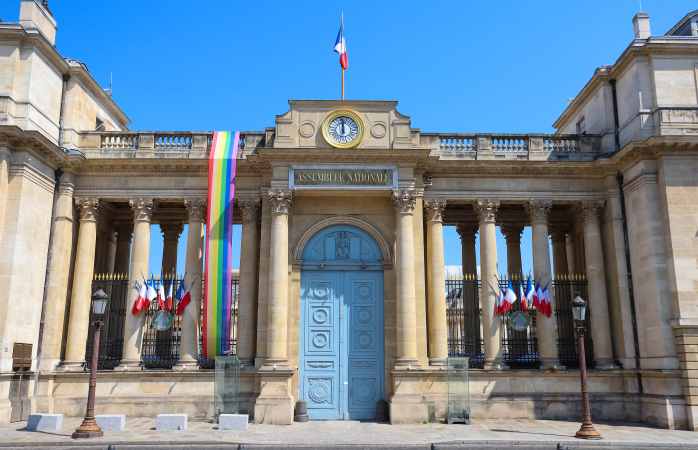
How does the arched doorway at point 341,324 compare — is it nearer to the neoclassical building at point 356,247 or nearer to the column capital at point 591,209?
the neoclassical building at point 356,247

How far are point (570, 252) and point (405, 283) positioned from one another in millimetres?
10228

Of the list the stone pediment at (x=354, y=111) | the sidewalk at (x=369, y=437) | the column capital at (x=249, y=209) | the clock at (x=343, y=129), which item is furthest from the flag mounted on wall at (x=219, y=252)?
the clock at (x=343, y=129)

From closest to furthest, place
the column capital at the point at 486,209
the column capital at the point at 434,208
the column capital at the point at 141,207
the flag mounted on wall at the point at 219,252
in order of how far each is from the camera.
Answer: the flag mounted on wall at the point at 219,252, the column capital at the point at 141,207, the column capital at the point at 434,208, the column capital at the point at 486,209

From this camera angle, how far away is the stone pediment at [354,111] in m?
Answer: 23.4

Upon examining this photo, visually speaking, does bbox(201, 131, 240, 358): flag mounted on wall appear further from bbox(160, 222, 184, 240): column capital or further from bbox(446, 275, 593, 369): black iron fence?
bbox(446, 275, 593, 369): black iron fence

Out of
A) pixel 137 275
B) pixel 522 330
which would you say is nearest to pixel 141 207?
pixel 137 275

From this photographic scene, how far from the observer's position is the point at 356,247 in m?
24.0

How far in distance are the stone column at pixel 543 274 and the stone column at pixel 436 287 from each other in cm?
351

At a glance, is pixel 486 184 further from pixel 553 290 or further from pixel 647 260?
pixel 647 260

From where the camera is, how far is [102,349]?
81.8 feet

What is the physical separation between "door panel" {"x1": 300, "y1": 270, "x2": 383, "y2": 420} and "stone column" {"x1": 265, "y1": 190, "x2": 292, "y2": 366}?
4.20ft

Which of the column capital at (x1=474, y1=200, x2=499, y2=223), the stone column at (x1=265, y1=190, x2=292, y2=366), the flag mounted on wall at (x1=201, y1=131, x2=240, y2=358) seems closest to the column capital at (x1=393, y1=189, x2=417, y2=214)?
the column capital at (x1=474, y1=200, x2=499, y2=223)

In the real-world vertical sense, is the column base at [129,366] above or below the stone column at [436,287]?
below

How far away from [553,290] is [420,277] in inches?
205
